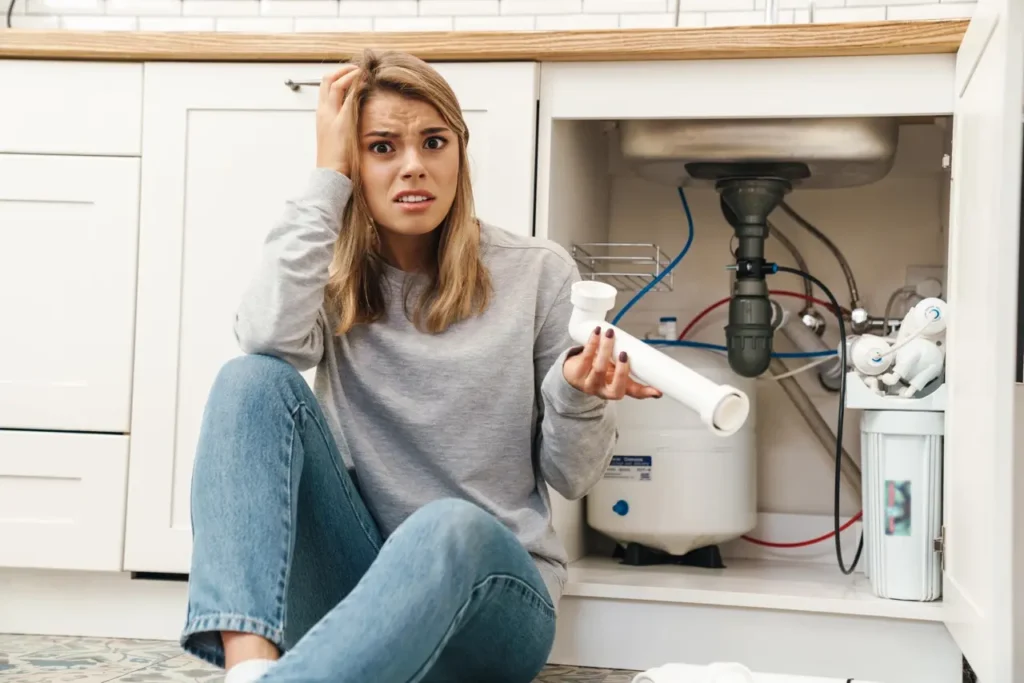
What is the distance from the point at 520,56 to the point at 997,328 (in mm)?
770

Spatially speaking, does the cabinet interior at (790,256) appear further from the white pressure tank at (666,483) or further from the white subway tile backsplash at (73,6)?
the white subway tile backsplash at (73,6)

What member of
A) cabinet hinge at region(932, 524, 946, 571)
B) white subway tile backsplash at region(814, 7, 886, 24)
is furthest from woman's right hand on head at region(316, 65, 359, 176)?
white subway tile backsplash at region(814, 7, 886, 24)

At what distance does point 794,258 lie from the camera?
6.38 feet

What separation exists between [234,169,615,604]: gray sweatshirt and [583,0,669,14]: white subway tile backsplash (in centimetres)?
96

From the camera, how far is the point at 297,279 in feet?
3.90

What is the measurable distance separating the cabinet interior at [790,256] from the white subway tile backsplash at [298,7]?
626mm

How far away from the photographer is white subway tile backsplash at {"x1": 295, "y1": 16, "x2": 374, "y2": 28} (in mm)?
2188

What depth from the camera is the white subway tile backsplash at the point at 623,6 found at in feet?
6.84

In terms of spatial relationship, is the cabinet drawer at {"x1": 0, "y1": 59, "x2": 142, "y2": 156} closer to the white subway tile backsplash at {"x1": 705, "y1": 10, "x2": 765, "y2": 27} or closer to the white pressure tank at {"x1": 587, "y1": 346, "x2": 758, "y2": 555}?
the white pressure tank at {"x1": 587, "y1": 346, "x2": 758, "y2": 555}

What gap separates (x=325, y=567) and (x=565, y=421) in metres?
0.28

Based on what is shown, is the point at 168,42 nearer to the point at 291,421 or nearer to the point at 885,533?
the point at 291,421

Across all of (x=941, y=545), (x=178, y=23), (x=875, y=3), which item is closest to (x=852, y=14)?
(x=875, y=3)

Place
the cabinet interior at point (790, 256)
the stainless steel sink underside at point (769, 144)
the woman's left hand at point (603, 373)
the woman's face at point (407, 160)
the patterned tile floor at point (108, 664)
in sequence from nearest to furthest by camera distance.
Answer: the woman's left hand at point (603, 373) < the woman's face at point (407, 160) < the patterned tile floor at point (108, 664) < the stainless steel sink underside at point (769, 144) < the cabinet interior at point (790, 256)

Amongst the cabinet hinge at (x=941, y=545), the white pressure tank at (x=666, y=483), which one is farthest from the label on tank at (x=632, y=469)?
the cabinet hinge at (x=941, y=545)
